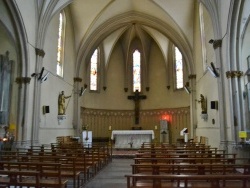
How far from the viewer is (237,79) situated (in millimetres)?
10758

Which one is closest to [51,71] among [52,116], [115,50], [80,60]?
[52,116]

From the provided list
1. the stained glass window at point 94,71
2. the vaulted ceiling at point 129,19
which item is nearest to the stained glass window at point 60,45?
the vaulted ceiling at point 129,19

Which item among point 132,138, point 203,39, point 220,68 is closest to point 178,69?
point 203,39

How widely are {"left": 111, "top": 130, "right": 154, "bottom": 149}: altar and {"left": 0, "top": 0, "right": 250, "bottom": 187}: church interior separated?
0.23ft

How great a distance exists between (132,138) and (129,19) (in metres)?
Result: 9.72

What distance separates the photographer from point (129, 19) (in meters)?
21.0

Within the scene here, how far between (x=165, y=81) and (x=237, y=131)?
14277mm

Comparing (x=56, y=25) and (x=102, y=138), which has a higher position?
(x=56, y=25)

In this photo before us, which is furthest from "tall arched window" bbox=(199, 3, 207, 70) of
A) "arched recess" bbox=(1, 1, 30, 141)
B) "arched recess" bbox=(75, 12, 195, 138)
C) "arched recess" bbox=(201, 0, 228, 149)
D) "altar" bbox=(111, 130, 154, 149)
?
"arched recess" bbox=(1, 1, 30, 141)

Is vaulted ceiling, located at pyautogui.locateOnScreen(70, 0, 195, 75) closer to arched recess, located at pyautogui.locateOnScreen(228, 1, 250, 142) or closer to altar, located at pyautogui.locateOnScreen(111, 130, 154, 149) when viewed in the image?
altar, located at pyautogui.locateOnScreen(111, 130, 154, 149)

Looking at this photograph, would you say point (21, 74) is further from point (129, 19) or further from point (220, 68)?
point (129, 19)

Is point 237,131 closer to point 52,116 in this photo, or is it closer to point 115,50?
point 52,116

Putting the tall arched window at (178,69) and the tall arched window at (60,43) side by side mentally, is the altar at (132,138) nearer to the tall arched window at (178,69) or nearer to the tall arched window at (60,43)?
the tall arched window at (60,43)

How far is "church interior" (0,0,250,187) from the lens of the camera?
1152 centimetres
